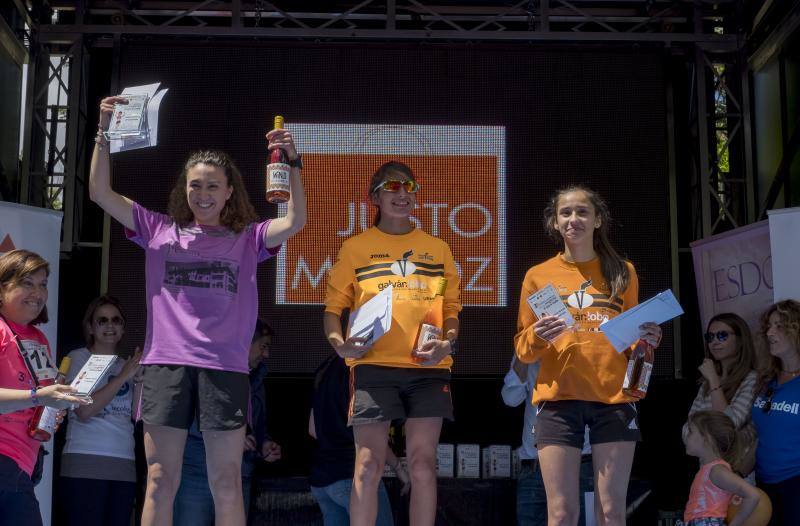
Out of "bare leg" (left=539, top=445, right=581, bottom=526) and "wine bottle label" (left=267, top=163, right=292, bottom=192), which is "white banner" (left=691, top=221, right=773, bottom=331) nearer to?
"bare leg" (left=539, top=445, right=581, bottom=526)

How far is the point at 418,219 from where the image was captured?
20.6 ft

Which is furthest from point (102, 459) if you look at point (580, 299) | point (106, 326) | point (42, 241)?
point (580, 299)

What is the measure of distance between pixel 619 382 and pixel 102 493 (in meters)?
2.59

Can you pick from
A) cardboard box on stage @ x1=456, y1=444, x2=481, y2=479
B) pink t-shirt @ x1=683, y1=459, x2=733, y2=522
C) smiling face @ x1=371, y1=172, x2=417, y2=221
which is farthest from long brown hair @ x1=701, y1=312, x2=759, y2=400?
smiling face @ x1=371, y1=172, x2=417, y2=221

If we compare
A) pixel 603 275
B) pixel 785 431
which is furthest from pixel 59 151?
pixel 785 431

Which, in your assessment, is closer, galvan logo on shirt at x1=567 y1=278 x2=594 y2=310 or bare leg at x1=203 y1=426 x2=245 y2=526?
bare leg at x1=203 y1=426 x2=245 y2=526

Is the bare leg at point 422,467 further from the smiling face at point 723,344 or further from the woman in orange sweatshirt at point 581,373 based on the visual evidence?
the smiling face at point 723,344

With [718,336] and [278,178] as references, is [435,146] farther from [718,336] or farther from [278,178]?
[278,178]

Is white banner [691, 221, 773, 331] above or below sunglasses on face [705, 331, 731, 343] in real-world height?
above

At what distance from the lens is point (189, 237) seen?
13.4 ft

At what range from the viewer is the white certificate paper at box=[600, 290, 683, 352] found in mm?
4016

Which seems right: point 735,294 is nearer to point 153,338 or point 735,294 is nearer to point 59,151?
point 153,338

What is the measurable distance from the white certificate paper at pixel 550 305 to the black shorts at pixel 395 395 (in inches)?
22.1

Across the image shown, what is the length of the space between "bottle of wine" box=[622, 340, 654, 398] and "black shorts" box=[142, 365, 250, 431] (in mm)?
1448
